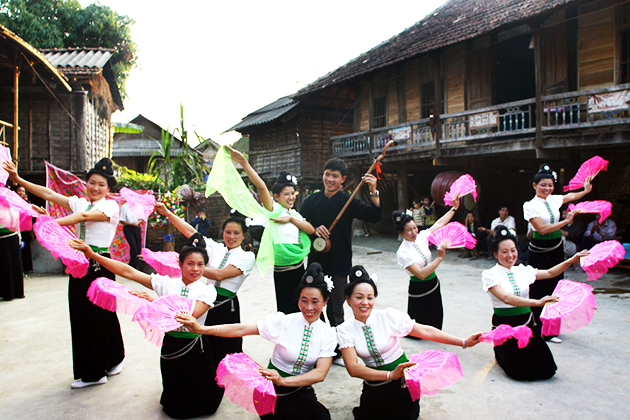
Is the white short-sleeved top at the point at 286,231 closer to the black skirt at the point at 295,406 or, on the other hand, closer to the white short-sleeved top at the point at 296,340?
the white short-sleeved top at the point at 296,340

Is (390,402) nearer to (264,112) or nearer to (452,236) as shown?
(452,236)

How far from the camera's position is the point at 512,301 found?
10.8 feet

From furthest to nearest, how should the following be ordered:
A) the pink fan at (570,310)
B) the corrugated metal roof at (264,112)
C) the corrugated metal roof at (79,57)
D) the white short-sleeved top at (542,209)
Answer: the corrugated metal roof at (264,112) < the corrugated metal roof at (79,57) < the white short-sleeved top at (542,209) < the pink fan at (570,310)

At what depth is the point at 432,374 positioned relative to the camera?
2328 mm

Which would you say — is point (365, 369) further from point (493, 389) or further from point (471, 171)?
point (471, 171)

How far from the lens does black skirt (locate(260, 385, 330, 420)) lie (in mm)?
2541

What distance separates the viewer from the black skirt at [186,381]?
9.35ft

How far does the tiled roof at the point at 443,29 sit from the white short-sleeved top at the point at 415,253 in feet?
21.8

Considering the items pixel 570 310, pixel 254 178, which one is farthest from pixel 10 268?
pixel 570 310

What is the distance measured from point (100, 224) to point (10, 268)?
4325 mm

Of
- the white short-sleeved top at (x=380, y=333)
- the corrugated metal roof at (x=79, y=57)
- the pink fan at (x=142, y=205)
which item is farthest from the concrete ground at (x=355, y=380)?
the corrugated metal roof at (x=79, y=57)

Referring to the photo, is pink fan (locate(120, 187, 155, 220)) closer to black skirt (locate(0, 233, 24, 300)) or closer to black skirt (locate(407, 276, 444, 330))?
black skirt (locate(407, 276, 444, 330))

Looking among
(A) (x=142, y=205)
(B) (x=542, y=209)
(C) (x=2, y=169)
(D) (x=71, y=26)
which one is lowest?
(B) (x=542, y=209)

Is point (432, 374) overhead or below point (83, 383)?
overhead
